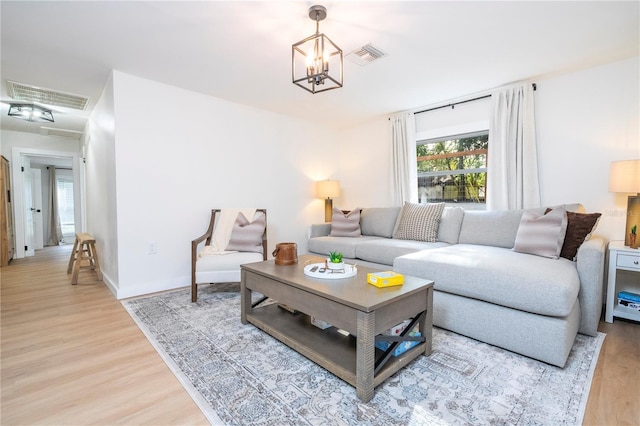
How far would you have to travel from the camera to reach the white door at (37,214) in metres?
5.80

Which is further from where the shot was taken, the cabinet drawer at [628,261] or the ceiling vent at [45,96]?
the ceiling vent at [45,96]

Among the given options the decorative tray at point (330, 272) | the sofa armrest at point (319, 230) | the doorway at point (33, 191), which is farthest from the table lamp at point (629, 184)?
the doorway at point (33, 191)

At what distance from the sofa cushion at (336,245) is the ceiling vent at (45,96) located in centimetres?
326

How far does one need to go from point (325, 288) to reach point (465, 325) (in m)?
1.12

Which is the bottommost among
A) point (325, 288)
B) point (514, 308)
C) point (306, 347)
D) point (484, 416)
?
point (484, 416)

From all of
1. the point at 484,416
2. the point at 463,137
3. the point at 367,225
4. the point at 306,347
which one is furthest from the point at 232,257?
the point at 463,137

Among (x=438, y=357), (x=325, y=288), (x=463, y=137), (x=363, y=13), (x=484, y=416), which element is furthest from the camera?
(x=463, y=137)

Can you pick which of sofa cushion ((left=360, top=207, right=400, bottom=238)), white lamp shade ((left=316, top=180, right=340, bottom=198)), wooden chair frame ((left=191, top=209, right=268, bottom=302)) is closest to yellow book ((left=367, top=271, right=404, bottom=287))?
wooden chair frame ((left=191, top=209, right=268, bottom=302))

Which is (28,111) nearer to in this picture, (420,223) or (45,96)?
(45,96)

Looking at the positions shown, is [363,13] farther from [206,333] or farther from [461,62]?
[206,333]

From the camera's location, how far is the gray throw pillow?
2123mm

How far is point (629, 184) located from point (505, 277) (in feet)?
4.67

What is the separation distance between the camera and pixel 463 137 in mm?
3596

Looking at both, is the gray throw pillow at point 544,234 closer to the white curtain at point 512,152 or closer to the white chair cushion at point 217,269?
the white curtain at point 512,152
